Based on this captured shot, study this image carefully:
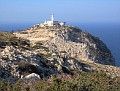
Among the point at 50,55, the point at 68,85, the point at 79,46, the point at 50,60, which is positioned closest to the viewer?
the point at 68,85

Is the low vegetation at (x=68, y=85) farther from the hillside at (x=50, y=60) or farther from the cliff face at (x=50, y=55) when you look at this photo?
the cliff face at (x=50, y=55)

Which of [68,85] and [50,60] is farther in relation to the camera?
[50,60]

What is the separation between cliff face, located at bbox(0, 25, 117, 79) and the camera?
30.5 m

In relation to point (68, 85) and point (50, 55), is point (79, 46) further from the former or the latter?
point (68, 85)

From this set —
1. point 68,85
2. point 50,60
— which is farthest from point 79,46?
point 68,85

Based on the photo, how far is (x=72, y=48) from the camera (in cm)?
5772

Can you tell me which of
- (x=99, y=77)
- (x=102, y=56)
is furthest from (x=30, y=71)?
(x=102, y=56)

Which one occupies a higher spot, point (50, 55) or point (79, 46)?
point (50, 55)

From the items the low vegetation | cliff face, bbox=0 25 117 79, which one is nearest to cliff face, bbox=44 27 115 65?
cliff face, bbox=0 25 117 79

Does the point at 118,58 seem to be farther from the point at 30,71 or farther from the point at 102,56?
the point at 30,71

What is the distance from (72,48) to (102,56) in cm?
906

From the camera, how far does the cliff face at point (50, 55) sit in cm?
3051

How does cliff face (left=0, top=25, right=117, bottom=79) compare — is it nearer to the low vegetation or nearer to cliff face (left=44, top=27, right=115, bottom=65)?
cliff face (left=44, top=27, right=115, bottom=65)

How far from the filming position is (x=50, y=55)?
133 feet
